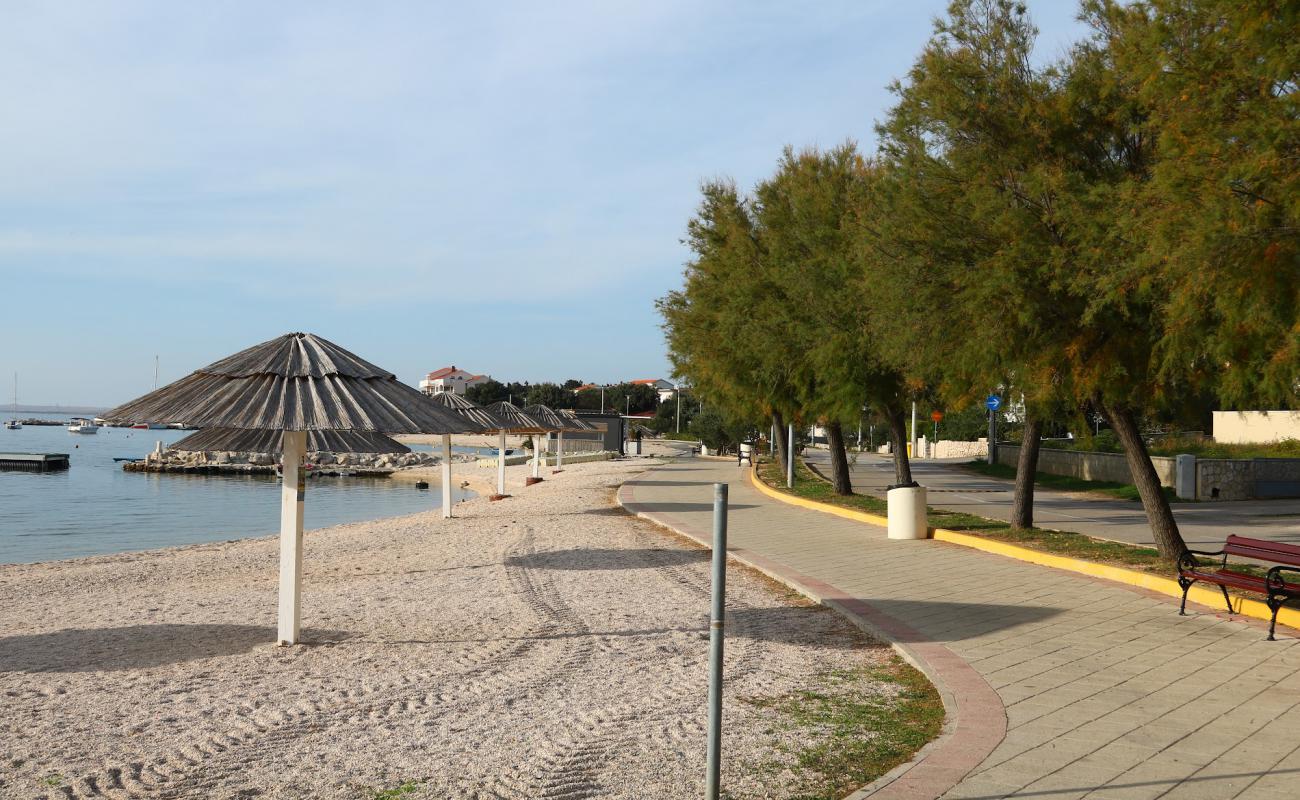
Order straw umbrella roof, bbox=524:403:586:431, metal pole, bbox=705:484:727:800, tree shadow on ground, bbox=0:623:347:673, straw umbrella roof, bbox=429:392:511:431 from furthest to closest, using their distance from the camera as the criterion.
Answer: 1. straw umbrella roof, bbox=524:403:586:431
2. straw umbrella roof, bbox=429:392:511:431
3. tree shadow on ground, bbox=0:623:347:673
4. metal pole, bbox=705:484:727:800

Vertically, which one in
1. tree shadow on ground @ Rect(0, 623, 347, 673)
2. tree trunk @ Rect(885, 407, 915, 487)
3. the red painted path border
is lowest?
tree shadow on ground @ Rect(0, 623, 347, 673)

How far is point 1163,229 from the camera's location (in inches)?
375

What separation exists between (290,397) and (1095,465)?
29.9 m

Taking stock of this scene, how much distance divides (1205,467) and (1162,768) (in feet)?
77.5

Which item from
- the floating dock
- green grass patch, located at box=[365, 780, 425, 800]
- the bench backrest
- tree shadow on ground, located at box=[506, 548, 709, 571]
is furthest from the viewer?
the floating dock

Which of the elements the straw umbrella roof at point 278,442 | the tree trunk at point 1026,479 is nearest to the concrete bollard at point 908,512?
the tree trunk at point 1026,479

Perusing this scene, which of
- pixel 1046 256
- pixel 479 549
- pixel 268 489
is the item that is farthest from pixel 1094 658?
pixel 268 489

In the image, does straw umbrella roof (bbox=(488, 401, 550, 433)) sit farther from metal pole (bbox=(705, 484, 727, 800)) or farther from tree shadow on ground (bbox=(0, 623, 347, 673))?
metal pole (bbox=(705, 484, 727, 800))

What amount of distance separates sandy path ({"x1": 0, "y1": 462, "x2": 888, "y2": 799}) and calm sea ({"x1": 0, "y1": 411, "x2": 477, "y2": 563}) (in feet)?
52.8

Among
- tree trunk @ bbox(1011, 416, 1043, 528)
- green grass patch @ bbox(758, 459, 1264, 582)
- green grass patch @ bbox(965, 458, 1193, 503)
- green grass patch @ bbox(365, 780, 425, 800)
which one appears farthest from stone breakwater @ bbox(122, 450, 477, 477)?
green grass patch @ bbox(365, 780, 425, 800)

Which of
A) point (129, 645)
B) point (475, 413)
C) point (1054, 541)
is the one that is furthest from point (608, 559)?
point (475, 413)

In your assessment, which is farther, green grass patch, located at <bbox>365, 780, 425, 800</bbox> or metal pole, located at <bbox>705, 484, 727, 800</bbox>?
green grass patch, located at <bbox>365, 780, 425, 800</bbox>

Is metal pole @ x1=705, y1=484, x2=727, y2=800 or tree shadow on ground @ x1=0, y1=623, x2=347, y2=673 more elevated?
metal pole @ x1=705, y1=484, x2=727, y2=800

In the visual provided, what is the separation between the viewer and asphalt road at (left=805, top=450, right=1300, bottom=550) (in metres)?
17.9
